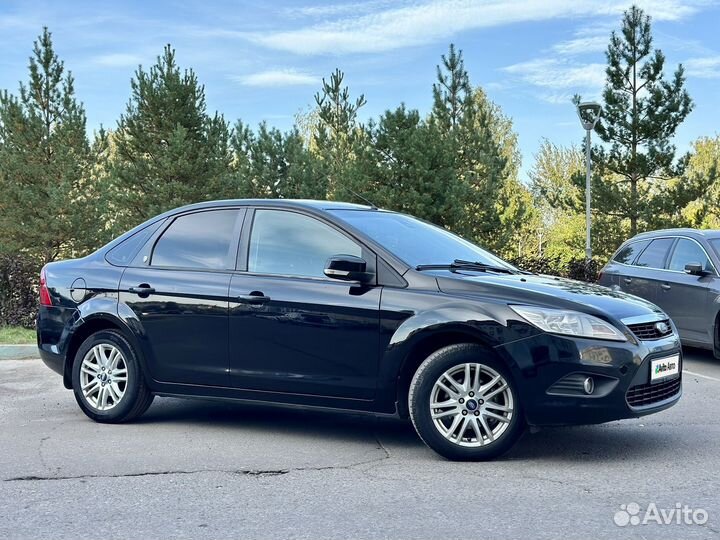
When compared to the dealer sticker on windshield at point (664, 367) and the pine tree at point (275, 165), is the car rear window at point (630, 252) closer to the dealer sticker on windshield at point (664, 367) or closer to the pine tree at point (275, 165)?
the dealer sticker on windshield at point (664, 367)

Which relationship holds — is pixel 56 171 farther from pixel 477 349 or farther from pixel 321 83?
pixel 477 349

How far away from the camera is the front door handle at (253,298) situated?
5835 millimetres

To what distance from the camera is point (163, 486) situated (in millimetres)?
4762

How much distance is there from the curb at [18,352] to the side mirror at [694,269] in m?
7.95

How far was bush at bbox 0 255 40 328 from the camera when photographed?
13164 mm

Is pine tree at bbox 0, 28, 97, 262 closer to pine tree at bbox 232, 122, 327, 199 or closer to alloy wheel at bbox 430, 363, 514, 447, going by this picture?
pine tree at bbox 232, 122, 327, 199

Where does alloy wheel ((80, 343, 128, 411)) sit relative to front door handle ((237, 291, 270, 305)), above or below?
below

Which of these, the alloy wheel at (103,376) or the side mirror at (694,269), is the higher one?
the side mirror at (694,269)

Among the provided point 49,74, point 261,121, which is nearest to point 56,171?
point 49,74

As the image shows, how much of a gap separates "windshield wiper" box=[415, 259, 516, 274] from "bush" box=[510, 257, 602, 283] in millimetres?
10229

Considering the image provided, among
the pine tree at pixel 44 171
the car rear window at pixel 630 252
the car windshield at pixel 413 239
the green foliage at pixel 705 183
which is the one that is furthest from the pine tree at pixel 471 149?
the car windshield at pixel 413 239

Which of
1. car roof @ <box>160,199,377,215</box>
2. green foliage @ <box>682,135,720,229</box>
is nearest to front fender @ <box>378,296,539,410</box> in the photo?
car roof @ <box>160,199,377,215</box>

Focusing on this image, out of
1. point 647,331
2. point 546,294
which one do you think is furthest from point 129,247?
point 647,331

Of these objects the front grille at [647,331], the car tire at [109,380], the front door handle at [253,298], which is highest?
Result: the front door handle at [253,298]
